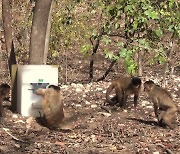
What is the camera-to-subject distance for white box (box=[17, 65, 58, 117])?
9453 millimetres

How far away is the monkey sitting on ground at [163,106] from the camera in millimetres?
8961

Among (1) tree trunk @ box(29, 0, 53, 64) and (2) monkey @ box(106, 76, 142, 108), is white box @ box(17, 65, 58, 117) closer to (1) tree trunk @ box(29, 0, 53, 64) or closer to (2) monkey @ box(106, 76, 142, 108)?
(1) tree trunk @ box(29, 0, 53, 64)

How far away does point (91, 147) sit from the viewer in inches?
305

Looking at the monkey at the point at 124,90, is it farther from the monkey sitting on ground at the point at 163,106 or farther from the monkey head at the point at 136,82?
the monkey sitting on ground at the point at 163,106

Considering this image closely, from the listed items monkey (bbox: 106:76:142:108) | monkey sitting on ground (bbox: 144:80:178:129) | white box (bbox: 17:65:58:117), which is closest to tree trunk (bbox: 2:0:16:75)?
white box (bbox: 17:65:58:117)

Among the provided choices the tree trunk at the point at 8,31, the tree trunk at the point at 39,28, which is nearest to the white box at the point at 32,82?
the tree trunk at the point at 39,28

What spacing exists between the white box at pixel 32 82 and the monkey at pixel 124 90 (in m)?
1.91

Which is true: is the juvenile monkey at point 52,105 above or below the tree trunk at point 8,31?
below

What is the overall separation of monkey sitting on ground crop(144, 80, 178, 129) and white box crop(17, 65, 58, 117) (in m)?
1.83

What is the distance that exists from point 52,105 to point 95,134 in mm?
1030

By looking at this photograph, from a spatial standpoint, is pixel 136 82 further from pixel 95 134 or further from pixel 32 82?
pixel 95 134

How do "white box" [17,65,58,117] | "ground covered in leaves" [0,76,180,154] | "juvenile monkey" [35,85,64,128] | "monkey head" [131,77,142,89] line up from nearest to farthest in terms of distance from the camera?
"ground covered in leaves" [0,76,180,154]
"juvenile monkey" [35,85,64,128]
"white box" [17,65,58,117]
"monkey head" [131,77,142,89]

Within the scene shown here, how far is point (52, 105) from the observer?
9.01 meters

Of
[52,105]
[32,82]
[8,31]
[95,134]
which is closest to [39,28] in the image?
[32,82]
